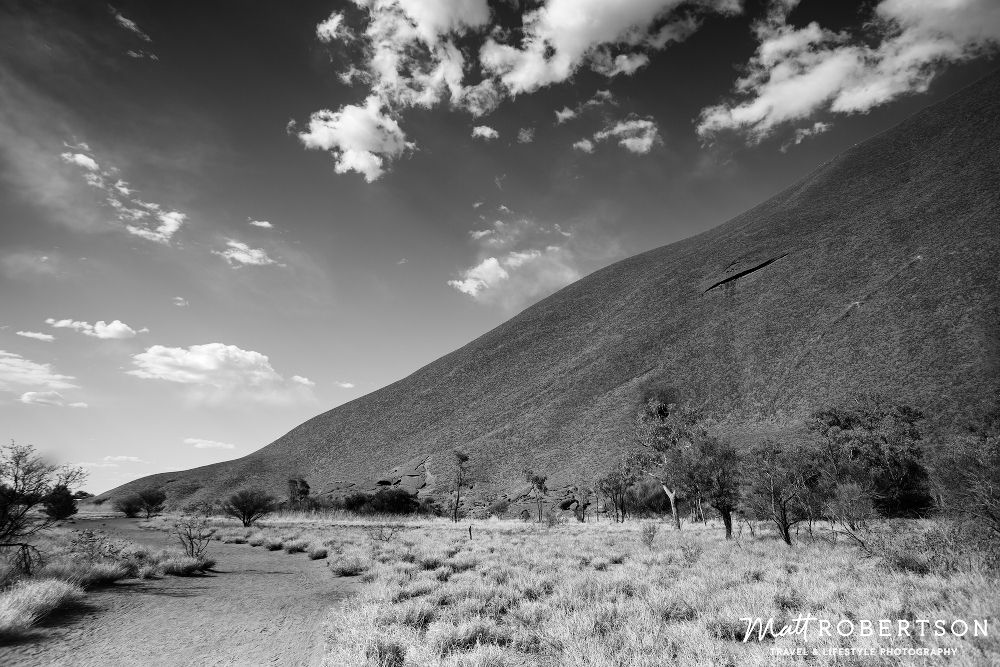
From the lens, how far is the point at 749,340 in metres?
67.8

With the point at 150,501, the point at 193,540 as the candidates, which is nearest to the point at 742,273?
the point at 193,540

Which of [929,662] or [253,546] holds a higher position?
[929,662]

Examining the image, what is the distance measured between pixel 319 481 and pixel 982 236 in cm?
10789

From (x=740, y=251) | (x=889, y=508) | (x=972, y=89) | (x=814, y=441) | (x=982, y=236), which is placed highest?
(x=972, y=89)

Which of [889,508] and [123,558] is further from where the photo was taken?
[889,508]

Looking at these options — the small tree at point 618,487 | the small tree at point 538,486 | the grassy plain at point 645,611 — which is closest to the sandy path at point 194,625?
the grassy plain at point 645,611

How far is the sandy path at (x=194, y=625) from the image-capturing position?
6551 millimetres

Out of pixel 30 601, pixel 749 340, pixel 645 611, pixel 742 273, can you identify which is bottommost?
pixel 645 611

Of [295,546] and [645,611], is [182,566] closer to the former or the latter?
[295,546]

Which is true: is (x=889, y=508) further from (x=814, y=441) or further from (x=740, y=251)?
(x=740, y=251)

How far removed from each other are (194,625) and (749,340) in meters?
74.6

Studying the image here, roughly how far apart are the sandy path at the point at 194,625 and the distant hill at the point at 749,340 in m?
46.8

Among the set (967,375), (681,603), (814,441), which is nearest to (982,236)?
(967,375)

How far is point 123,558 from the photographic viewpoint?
12.7 meters
